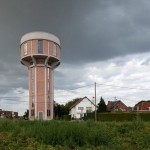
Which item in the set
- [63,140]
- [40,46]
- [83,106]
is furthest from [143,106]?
[63,140]

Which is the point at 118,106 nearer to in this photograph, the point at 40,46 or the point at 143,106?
the point at 143,106

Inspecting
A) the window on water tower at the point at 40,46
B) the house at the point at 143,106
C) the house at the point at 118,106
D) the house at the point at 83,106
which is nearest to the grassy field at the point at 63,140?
the window on water tower at the point at 40,46

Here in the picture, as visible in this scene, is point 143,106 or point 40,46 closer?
point 40,46

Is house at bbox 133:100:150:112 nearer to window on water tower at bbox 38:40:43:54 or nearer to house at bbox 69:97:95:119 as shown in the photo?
house at bbox 69:97:95:119

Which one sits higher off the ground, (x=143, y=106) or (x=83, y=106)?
(x=83, y=106)

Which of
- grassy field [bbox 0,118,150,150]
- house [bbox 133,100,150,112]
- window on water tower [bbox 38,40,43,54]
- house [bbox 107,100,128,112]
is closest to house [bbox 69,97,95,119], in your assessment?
house [bbox 107,100,128,112]

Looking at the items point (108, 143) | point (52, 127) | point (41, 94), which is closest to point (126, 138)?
point (108, 143)

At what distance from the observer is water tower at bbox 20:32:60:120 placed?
50.4m

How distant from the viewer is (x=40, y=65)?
51719mm

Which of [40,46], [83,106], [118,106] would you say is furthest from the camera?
[118,106]

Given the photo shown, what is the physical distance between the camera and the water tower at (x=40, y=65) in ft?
165

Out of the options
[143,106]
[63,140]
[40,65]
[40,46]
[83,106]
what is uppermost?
[40,46]

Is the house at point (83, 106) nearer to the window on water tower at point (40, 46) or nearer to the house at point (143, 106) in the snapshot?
the house at point (143, 106)

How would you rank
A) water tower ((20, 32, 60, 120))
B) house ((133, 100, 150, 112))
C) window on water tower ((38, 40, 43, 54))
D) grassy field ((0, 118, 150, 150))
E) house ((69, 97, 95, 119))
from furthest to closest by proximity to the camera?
house ((69, 97, 95, 119))
house ((133, 100, 150, 112))
water tower ((20, 32, 60, 120))
window on water tower ((38, 40, 43, 54))
grassy field ((0, 118, 150, 150))
